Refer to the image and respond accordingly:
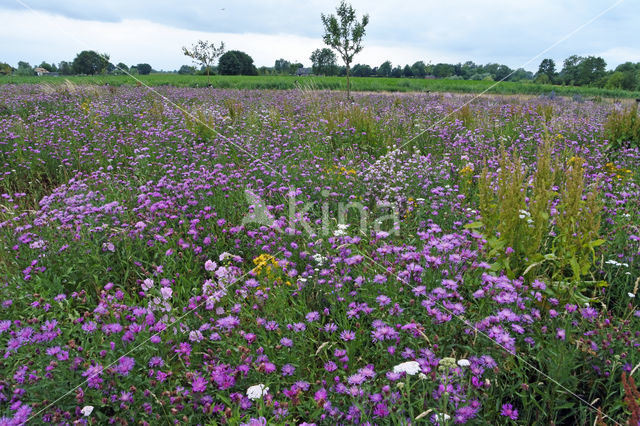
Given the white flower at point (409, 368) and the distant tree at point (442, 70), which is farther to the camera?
the distant tree at point (442, 70)

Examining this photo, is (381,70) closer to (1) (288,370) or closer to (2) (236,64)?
(2) (236,64)

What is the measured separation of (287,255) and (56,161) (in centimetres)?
591

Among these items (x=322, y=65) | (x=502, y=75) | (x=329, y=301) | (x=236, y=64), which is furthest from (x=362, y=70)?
(x=329, y=301)

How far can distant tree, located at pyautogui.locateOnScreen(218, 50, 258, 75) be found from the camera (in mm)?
55072

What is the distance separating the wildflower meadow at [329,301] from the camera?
1.97 m

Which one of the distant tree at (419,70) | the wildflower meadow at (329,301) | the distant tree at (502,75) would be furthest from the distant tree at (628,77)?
the wildflower meadow at (329,301)

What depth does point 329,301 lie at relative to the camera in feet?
9.09

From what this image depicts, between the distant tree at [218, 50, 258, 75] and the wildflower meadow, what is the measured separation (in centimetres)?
5497

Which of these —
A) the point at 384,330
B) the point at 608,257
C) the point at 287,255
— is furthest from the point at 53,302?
the point at 608,257

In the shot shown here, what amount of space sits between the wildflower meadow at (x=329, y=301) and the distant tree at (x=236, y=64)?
54973 mm

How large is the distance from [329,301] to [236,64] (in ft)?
198

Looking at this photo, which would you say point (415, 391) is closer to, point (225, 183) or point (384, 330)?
point (384, 330)

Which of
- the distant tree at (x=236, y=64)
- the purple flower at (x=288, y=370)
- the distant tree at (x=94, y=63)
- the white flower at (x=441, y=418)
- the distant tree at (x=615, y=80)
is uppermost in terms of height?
the distant tree at (x=236, y=64)

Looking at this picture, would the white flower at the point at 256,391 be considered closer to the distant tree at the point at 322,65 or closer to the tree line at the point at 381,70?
the tree line at the point at 381,70
